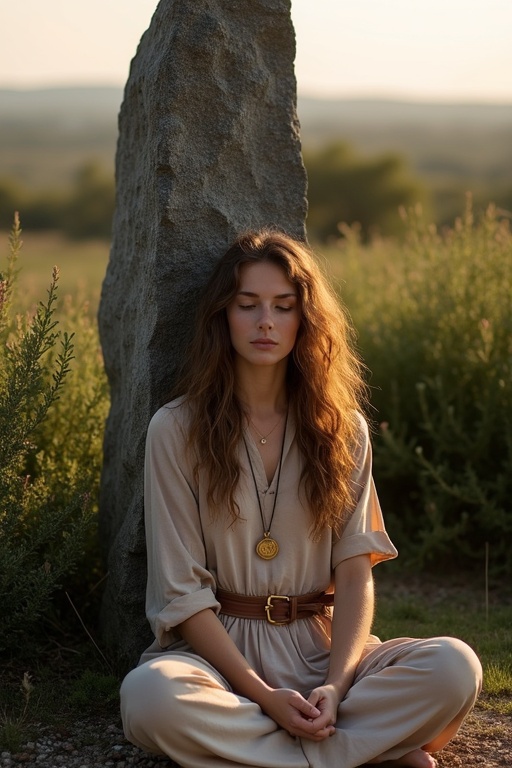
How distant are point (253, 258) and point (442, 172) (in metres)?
58.9

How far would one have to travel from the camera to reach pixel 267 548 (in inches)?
121

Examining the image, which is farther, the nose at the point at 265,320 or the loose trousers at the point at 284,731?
the nose at the point at 265,320

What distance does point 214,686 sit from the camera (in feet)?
9.04

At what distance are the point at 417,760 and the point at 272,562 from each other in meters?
0.71

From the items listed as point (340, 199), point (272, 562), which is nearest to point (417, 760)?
point (272, 562)

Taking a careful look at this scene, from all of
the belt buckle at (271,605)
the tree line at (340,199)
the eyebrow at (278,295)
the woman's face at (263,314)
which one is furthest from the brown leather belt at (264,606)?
the tree line at (340,199)

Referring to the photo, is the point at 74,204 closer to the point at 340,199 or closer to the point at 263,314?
the point at 340,199

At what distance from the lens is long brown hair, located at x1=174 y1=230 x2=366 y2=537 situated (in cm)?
307

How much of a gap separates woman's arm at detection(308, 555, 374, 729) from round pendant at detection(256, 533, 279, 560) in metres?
0.23

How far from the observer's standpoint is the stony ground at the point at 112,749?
297cm

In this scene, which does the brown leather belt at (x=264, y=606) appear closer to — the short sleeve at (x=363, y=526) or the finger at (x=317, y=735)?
the short sleeve at (x=363, y=526)

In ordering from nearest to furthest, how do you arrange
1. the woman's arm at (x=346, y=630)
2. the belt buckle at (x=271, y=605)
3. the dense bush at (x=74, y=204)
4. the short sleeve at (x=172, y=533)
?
the woman's arm at (x=346, y=630), the short sleeve at (x=172, y=533), the belt buckle at (x=271, y=605), the dense bush at (x=74, y=204)

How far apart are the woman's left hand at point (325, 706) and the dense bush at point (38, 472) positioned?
1100 mm

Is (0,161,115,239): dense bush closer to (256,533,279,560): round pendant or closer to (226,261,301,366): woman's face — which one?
(226,261,301,366): woman's face
